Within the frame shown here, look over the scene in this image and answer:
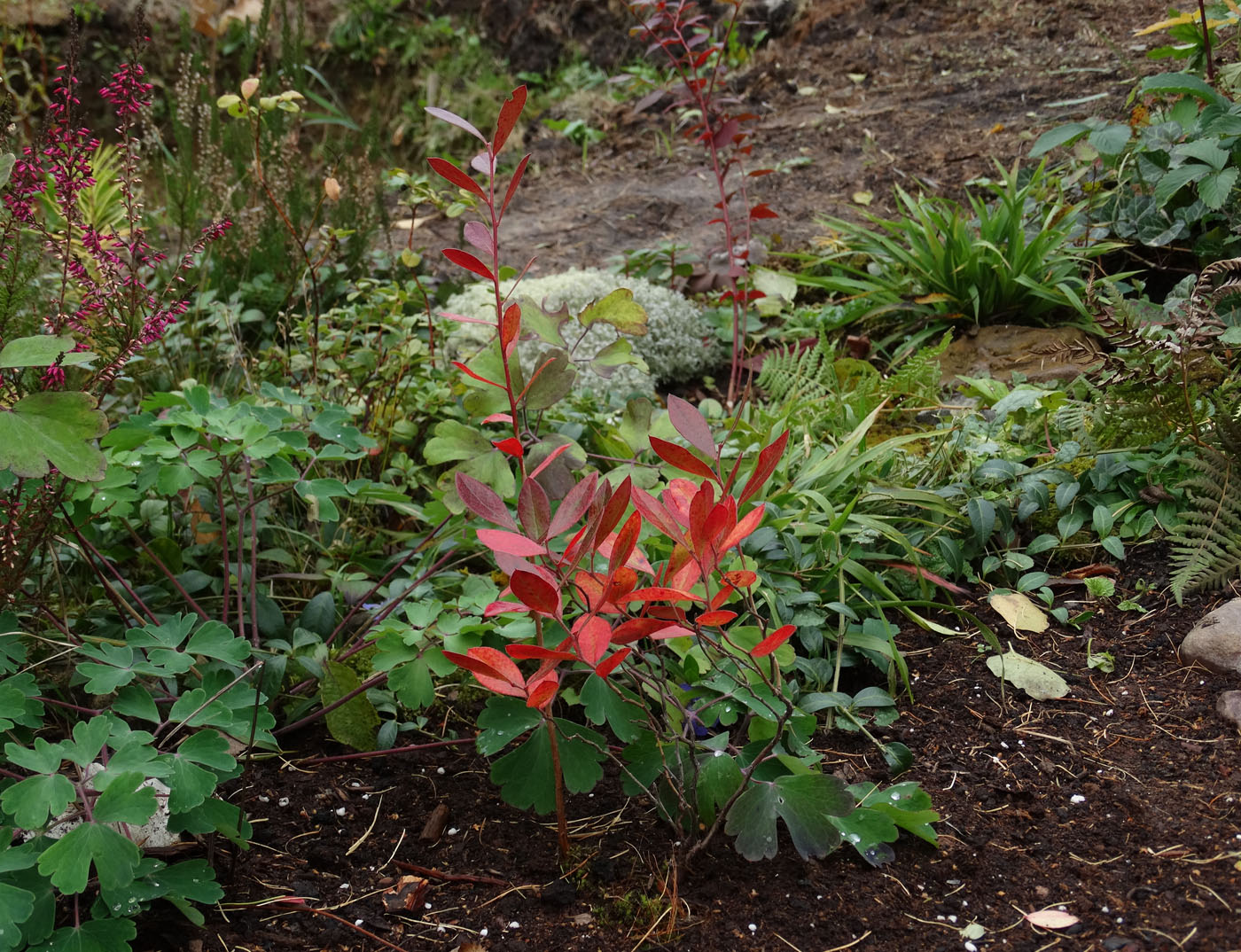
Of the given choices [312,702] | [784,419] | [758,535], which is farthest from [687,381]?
[312,702]

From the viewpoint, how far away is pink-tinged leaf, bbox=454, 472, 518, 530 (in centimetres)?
133

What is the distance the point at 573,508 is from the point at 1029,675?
3.48 ft

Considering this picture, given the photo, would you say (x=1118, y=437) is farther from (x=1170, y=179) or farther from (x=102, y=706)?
(x=102, y=706)

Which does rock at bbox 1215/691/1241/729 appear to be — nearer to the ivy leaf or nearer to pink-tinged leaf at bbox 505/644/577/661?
pink-tinged leaf at bbox 505/644/577/661

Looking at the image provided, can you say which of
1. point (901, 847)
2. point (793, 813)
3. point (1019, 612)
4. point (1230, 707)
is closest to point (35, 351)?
point (793, 813)

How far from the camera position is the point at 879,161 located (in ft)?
15.5

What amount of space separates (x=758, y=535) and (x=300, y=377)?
1623 mm

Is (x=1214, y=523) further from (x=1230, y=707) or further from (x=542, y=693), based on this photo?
(x=542, y=693)

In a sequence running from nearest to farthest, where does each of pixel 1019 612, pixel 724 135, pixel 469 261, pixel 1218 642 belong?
pixel 469 261
pixel 1218 642
pixel 1019 612
pixel 724 135

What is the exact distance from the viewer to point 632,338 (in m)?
3.61

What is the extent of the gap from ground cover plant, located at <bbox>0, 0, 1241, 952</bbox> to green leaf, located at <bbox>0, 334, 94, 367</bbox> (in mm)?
10

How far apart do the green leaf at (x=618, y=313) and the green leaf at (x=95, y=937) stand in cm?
121

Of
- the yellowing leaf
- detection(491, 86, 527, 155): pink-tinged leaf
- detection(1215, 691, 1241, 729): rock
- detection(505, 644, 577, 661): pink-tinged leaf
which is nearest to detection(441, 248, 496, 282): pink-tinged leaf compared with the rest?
detection(491, 86, 527, 155): pink-tinged leaf

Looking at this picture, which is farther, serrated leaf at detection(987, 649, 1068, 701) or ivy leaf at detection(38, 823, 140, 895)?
serrated leaf at detection(987, 649, 1068, 701)
